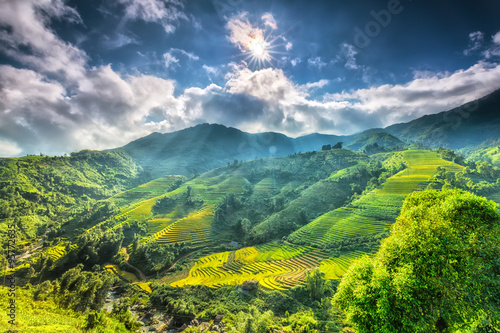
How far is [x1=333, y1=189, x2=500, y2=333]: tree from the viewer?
277 inches

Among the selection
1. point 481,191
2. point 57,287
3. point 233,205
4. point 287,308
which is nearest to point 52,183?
point 233,205

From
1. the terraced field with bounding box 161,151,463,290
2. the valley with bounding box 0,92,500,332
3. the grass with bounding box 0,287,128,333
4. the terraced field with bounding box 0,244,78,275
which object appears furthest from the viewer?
the terraced field with bounding box 0,244,78,275

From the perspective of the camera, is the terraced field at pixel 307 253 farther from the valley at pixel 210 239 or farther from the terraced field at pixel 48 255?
the terraced field at pixel 48 255

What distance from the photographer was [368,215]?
48875mm

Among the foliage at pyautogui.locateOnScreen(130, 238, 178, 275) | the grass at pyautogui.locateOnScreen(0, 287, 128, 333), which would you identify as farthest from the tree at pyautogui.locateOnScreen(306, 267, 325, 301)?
the foliage at pyautogui.locateOnScreen(130, 238, 178, 275)

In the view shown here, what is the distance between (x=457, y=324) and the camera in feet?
24.9

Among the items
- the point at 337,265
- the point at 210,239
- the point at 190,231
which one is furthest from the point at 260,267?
the point at 190,231

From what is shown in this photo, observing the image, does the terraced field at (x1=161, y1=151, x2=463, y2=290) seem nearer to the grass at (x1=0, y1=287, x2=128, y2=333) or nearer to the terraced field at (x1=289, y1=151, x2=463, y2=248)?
the terraced field at (x1=289, y1=151, x2=463, y2=248)

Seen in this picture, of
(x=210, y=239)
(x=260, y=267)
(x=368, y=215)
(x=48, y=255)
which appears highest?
(x=48, y=255)

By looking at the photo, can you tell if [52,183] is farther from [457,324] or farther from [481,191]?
[481,191]

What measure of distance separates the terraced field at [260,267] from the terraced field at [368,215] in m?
4.68

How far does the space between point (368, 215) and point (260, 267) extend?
1199 inches

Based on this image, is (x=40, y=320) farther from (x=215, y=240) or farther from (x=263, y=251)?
(x=215, y=240)

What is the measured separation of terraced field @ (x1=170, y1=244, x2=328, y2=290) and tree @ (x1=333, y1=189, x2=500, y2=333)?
2720 centimetres
